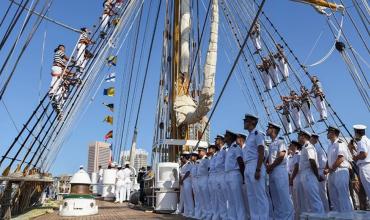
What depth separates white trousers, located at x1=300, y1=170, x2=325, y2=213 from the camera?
582 centimetres

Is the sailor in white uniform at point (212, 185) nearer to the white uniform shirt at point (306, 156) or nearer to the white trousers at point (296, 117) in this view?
the white uniform shirt at point (306, 156)

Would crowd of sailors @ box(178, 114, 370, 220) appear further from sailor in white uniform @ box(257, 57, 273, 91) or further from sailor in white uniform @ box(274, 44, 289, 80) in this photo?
sailor in white uniform @ box(257, 57, 273, 91)

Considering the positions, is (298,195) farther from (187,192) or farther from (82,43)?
(82,43)

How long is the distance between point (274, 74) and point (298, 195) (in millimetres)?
14576

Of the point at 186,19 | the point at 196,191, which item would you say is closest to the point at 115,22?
the point at 186,19

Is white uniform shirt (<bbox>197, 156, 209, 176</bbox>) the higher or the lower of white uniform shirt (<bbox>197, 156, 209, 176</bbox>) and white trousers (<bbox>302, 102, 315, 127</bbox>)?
the lower

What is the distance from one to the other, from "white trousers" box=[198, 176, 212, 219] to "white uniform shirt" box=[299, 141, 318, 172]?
1832 millimetres

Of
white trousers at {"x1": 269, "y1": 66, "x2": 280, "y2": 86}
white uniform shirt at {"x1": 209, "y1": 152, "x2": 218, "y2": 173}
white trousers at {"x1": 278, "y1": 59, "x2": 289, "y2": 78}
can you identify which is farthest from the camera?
white trousers at {"x1": 269, "y1": 66, "x2": 280, "y2": 86}

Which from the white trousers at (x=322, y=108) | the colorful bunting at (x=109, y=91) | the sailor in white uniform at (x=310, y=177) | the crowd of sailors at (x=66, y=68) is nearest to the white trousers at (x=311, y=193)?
the sailor in white uniform at (x=310, y=177)

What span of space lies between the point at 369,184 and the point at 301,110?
1274 centimetres

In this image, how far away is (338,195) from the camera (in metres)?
6.07

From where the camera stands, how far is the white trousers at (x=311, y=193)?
5816 millimetres

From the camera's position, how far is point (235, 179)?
580 cm

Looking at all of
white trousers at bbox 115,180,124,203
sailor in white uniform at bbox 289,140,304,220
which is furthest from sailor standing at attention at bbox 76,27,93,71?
sailor in white uniform at bbox 289,140,304,220
